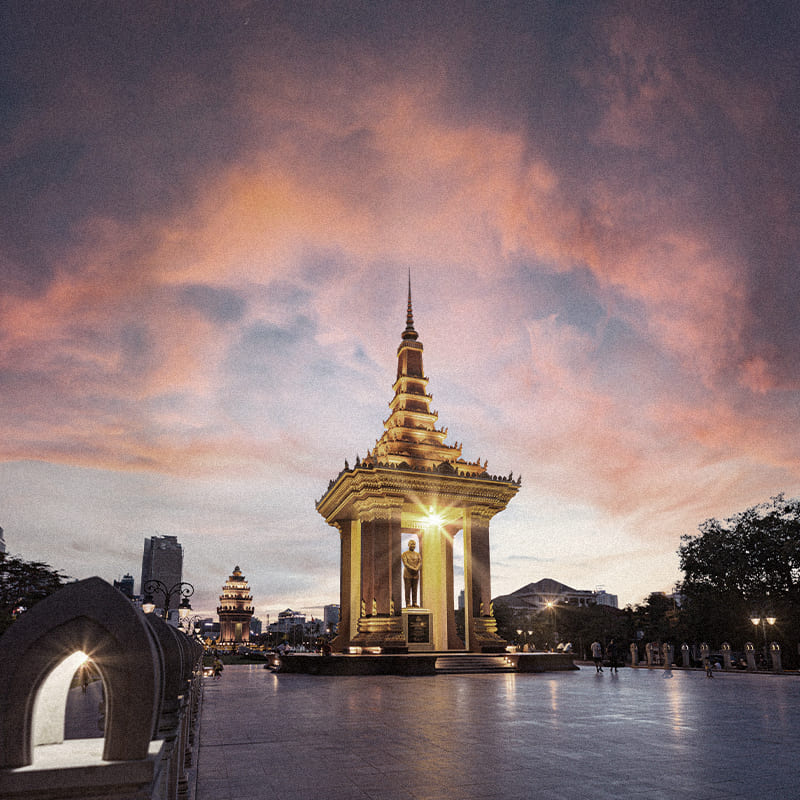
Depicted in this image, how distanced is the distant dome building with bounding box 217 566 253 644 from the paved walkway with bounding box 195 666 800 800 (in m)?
131

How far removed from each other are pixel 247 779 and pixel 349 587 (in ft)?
116

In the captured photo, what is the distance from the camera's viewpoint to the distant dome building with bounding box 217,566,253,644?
456 feet

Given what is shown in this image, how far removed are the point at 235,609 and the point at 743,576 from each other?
11749 cm

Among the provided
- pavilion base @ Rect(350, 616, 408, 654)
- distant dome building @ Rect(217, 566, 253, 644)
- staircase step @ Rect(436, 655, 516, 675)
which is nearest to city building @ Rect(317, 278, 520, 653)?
pavilion base @ Rect(350, 616, 408, 654)

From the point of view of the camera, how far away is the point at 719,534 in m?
46.9

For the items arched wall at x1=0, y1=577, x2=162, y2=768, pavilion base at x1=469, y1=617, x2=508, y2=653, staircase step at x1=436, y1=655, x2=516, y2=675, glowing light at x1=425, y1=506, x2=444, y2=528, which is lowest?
staircase step at x1=436, y1=655, x2=516, y2=675

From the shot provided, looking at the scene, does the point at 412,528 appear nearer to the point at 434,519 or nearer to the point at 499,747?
the point at 434,519

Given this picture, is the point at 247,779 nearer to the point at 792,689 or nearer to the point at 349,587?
the point at 792,689

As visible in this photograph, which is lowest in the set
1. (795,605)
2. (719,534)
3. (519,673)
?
(519,673)

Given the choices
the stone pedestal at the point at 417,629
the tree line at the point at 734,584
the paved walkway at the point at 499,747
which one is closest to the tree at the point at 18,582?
the tree line at the point at 734,584

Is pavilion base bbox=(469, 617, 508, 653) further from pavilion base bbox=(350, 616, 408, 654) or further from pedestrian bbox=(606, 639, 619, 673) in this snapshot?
pedestrian bbox=(606, 639, 619, 673)

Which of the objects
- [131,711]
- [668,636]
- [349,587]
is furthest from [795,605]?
[131,711]

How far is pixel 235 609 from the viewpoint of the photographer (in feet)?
461

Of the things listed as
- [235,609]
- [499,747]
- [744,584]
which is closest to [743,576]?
[744,584]
